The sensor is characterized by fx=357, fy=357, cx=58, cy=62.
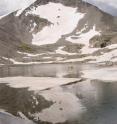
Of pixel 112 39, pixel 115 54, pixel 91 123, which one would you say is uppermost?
pixel 112 39

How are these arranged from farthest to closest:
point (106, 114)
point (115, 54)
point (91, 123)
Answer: point (115, 54) → point (106, 114) → point (91, 123)

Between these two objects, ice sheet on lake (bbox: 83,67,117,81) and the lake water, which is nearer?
the lake water

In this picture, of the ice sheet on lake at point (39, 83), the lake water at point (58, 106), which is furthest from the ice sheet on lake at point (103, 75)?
the lake water at point (58, 106)

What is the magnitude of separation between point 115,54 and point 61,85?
86.2m

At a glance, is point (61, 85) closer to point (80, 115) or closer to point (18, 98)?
point (18, 98)

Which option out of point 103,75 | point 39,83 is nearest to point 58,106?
point 39,83

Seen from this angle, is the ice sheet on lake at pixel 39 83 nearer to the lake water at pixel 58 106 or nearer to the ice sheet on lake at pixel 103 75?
the lake water at pixel 58 106

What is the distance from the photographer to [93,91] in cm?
5259

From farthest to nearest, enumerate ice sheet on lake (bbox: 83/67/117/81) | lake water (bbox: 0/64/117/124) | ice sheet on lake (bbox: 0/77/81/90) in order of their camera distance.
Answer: ice sheet on lake (bbox: 83/67/117/81) → ice sheet on lake (bbox: 0/77/81/90) → lake water (bbox: 0/64/117/124)

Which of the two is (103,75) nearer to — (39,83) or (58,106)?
(39,83)

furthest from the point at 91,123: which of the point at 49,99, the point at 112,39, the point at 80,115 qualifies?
the point at 112,39

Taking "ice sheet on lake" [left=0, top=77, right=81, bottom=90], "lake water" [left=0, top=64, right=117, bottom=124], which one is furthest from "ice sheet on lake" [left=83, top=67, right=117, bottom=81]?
"lake water" [left=0, top=64, right=117, bottom=124]

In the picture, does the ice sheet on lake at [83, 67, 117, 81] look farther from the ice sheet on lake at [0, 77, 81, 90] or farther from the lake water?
the lake water

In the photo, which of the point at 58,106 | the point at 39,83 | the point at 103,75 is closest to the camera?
the point at 58,106
